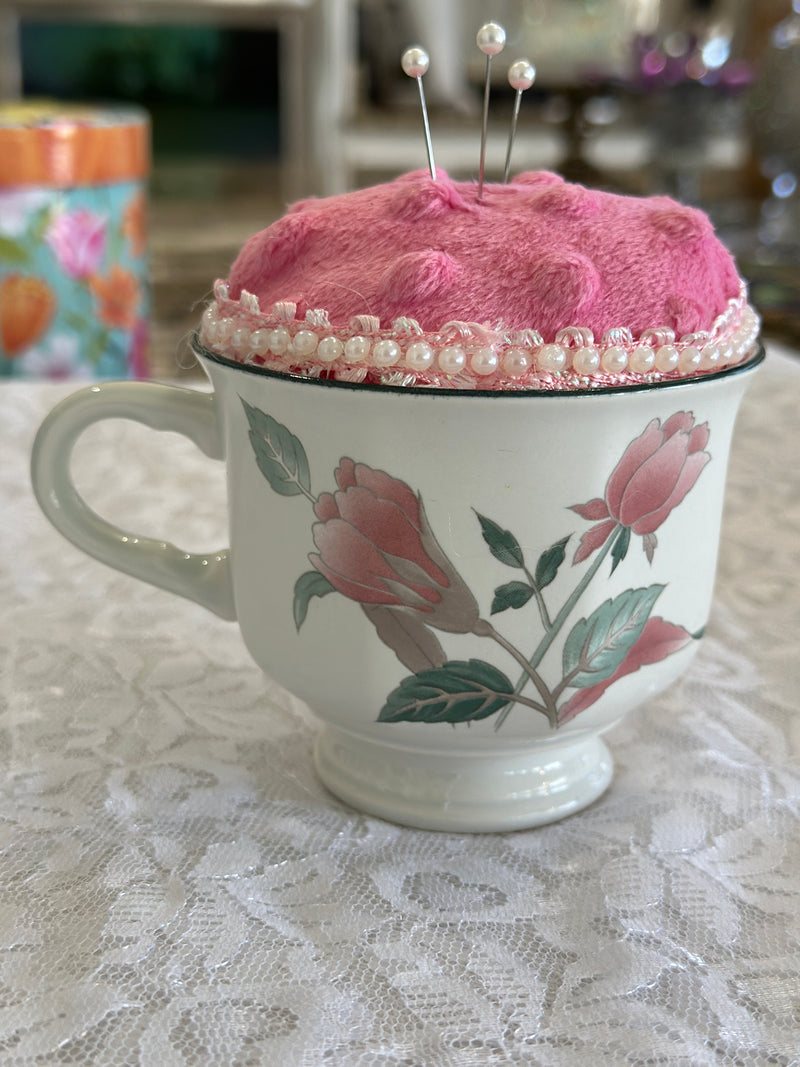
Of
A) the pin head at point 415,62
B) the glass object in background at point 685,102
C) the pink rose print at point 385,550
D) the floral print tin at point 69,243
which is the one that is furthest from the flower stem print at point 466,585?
the glass object in background at point 685,102

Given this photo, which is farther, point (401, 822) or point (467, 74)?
point (467, 74)

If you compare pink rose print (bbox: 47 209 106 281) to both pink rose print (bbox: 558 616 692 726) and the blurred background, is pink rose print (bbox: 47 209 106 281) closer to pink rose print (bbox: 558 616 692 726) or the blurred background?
the blurred background

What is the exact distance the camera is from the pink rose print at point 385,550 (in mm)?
310

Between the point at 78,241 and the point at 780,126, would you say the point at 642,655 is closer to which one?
the point at 78,241

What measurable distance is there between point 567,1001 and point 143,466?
0.44 m

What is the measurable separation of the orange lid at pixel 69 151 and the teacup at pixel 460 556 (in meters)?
0.54

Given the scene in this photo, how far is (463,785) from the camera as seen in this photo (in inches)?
14.2

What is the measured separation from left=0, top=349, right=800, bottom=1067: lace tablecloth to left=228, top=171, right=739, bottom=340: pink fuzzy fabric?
0.52ft

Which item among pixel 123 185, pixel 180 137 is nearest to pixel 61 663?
pixel 123 185

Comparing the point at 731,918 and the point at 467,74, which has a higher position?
the point at 467,74

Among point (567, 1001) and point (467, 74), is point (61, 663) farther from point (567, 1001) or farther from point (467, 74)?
point (467, 74)

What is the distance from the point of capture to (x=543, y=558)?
1.03 feet

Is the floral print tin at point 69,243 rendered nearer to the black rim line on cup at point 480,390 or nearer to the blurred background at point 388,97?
the blurred background at point 388,97

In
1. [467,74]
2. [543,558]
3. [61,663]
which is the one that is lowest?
[61,663]
